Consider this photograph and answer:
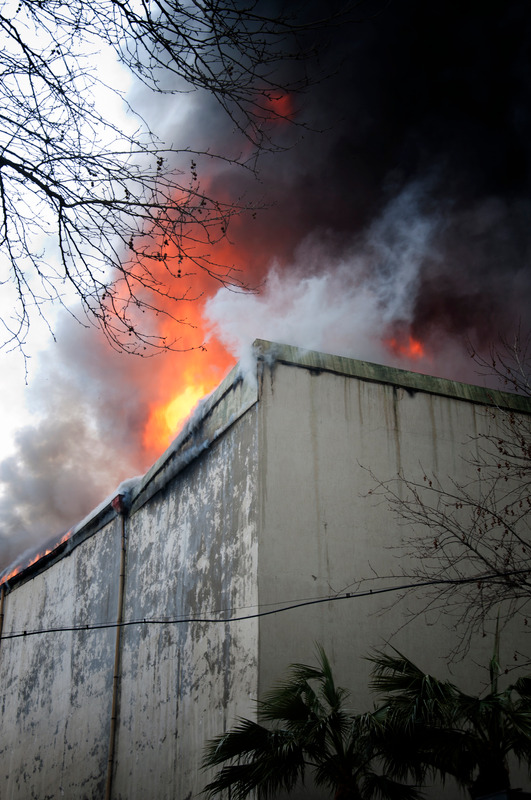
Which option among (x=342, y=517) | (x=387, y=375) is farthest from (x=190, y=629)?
(x=387, y=375)

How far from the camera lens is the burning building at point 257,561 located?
8.10 meters

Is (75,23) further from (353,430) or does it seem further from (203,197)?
(353,430)

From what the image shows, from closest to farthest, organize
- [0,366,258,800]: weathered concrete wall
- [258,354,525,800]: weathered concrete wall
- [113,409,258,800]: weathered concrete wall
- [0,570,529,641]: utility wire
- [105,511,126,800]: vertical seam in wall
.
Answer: [0,570,529,641]: utility wire, [258,354,525,800]: weathered concrete wall, [113,409,258,800]: weathered concrete wall, [0,366,258,800]: weathered concrete wall, [105,511,126,800]: vertical seam in wall

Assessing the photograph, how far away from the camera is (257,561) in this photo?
26.2 ft

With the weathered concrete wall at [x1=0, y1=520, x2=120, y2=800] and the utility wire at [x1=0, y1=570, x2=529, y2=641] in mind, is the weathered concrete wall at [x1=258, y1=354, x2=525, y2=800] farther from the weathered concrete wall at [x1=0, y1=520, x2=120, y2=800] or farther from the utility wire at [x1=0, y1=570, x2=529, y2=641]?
the weathered concrete wall at [x1=0, y1=520, x2=120, y2=800]

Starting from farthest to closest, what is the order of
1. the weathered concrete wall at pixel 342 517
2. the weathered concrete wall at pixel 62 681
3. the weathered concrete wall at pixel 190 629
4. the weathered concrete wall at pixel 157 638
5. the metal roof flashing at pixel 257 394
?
1. the weathered concrete wall at pixel 62 681
2. the metal roof flashing at pixel 257 394
3. the weathered concrete wall at pixel 157 638
4. the weathered concrete wall at pixel 190 629
5. the weathered concrete wall at pixel 342 517

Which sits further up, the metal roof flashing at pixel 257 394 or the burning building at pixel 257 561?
the metal roof flashing at pixel 257 394

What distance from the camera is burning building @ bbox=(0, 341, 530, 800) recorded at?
8102 millimetres

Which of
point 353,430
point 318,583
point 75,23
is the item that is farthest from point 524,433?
point 75,23

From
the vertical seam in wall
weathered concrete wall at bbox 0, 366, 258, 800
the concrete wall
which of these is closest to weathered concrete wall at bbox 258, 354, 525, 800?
the concrete wall

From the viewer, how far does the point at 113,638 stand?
1161 centimetres

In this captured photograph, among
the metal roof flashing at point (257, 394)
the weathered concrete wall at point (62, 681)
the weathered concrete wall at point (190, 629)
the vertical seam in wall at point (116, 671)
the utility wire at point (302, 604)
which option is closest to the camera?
the utility wire at point (302, 604)

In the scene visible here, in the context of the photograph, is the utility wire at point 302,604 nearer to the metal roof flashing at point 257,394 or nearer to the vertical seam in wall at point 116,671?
the vertical seam in wall at point 116,671

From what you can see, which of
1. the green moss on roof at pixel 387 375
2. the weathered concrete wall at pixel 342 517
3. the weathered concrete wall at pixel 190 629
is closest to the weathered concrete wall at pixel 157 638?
the weathered concrete wall at pixel 190 629
